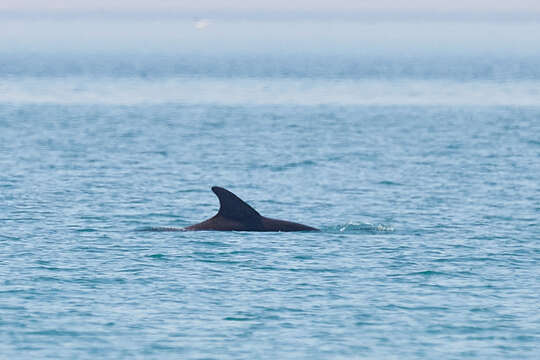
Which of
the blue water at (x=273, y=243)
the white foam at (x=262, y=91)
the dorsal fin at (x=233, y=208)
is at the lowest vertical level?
the blue water at (x=273, y=243)

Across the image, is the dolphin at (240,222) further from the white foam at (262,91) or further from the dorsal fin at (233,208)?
the white foam at (262,91)

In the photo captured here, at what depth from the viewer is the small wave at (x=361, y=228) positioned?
3309 cm

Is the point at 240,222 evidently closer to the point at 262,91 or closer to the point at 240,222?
the point at 240,222

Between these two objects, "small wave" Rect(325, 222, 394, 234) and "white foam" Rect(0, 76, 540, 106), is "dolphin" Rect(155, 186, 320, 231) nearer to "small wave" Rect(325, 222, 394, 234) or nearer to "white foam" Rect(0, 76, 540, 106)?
"small wave" Rect(325, 222, 394, 234)

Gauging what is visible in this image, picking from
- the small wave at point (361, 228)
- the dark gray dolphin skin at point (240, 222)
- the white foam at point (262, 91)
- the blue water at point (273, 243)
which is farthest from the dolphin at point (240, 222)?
the white foam at point (262, 91)

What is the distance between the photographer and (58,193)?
4134 centimetres

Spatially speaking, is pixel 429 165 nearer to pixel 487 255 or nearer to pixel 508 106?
pixel 487 255

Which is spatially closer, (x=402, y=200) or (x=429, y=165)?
(x=402, y=200)

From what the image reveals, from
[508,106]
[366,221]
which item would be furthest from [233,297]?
[508,106]

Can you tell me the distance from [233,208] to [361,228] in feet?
12.2

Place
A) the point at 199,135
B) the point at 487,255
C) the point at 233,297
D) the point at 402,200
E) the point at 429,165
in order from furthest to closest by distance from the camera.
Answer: the point at 199,135, the point at 429,165, the point at 402,200, the point at 487,255, the point at 233,297

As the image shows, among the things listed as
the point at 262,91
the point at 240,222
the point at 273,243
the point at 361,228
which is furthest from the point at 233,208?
the point at 262,91

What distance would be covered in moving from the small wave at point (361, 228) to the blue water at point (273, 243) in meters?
0.16

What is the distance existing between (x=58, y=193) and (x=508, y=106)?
58.2 m
